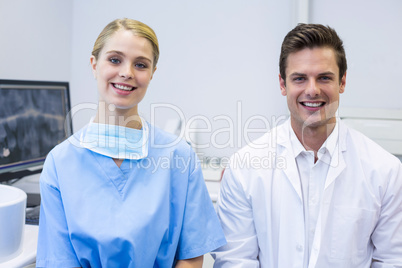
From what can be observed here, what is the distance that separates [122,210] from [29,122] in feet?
2.78

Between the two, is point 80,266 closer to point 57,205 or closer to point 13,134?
point 57,205

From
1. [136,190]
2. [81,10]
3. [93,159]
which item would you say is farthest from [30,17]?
[136,190]

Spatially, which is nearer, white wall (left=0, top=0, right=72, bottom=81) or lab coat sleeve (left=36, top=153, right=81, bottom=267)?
lab coat sleeve (left=36, top=153, right=81, bottom=267)

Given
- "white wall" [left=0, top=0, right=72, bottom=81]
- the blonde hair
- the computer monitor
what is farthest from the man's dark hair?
"white wall" [left=0, top=0, right=72, bottom=81]

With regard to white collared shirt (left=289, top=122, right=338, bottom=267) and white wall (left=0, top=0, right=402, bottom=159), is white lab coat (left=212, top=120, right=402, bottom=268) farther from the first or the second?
white wall (left=0, top=0, right=402, bottom=159)

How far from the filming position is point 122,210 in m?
0.98

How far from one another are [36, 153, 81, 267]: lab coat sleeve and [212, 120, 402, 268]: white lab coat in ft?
1.57

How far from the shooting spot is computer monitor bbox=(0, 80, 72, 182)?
4.82 ft

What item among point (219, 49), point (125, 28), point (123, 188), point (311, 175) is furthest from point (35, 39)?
point (311, 175)

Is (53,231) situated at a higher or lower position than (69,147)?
lower

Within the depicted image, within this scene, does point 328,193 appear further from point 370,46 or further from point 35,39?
point 35,39

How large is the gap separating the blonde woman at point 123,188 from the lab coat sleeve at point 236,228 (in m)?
0.10

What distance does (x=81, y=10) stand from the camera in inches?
90.2

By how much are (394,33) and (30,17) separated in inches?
76.4
